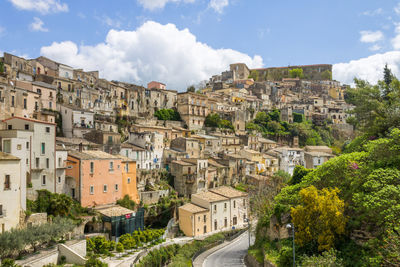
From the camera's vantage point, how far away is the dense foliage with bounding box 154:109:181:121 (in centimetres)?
6462

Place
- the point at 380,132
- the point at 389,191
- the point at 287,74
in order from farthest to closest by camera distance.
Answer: the point at 287,74
the point at 380,132
the point at 389,191

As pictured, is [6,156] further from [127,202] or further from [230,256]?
[230,256]

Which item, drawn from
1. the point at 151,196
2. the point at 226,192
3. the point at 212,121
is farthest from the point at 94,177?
the point at 212,121

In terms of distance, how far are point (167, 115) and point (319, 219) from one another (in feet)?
156

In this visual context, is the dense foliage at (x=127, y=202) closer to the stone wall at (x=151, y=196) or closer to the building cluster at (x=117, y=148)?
the building cluster at (x=117, y=148)

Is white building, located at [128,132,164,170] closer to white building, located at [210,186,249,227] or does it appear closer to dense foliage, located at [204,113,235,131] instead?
white building, located at [210,186,249,227]

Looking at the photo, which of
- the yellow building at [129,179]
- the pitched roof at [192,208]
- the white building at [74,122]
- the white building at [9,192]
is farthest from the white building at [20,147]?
the pitched roof at [192,208]

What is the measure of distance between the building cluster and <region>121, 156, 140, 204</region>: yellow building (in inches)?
4.8

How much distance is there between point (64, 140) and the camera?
4031cm

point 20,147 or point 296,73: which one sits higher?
point 296,73

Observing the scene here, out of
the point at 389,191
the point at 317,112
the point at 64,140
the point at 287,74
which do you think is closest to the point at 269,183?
the point at 64,140

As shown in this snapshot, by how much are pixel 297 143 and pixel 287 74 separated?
66.7m

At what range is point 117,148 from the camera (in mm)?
42938

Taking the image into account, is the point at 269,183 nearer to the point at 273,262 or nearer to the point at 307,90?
the point at 273,262
